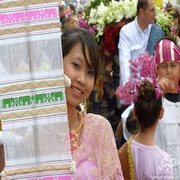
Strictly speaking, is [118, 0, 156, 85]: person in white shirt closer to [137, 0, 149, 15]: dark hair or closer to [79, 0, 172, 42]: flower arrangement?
[137, 0, 149, 15]: dark hair

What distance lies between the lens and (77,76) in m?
4.09

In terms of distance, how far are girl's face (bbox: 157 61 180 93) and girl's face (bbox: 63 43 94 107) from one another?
5.60ft

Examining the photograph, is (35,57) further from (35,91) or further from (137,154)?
(137,154)

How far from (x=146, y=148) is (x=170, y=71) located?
2.63 feet

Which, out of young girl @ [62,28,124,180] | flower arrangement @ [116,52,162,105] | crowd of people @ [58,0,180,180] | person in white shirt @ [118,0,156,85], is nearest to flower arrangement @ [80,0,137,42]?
person in white shirt @ [118,0,156,85]

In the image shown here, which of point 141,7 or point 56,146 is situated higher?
point 56,146

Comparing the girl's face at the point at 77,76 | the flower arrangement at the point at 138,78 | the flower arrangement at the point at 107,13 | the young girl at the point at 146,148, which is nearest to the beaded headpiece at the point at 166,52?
the flower arrangement at the point at 138,78

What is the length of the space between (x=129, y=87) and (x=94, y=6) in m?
4.51

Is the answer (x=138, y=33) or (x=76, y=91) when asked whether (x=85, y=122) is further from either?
(x=138, y=33)

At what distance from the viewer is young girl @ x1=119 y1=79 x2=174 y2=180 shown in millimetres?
5164

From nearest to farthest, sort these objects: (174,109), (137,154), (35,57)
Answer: (35,57) < (137,154) < (174,109)

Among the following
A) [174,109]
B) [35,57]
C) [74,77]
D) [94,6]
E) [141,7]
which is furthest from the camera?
[94,6]

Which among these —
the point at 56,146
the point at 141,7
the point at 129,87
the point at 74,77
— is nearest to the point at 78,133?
the point at 74,77

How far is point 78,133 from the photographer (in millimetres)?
4254
